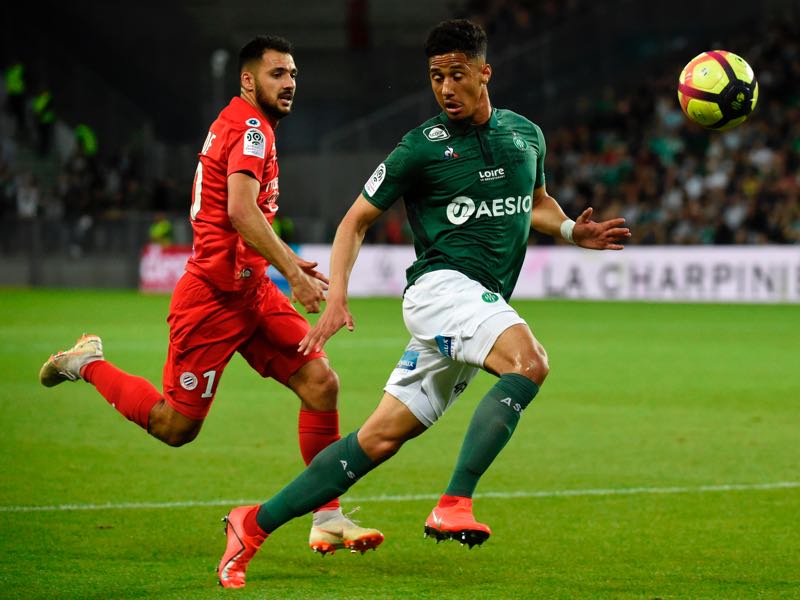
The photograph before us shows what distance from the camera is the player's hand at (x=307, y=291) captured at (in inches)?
236

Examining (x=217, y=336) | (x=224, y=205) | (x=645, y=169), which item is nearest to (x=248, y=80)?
(x=224, y=205)

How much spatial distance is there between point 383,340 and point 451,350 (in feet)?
43.9

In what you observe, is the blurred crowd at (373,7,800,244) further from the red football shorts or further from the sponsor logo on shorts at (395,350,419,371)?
the sponsor logo on shorts at (395,350,419,371)

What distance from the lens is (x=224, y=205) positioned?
6.66 metres

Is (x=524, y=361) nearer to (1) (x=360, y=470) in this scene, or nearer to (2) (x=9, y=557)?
(1) (x=360, y=470)

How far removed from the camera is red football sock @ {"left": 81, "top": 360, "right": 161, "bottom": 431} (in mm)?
7066

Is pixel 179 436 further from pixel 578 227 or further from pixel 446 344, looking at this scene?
pixel 578 227

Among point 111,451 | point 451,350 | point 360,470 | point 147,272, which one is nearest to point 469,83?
point 451,350

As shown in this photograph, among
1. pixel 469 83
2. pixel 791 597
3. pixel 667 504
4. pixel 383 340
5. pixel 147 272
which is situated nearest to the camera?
pixel 791 597

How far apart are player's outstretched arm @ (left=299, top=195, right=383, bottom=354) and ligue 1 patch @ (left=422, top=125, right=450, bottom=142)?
387mm

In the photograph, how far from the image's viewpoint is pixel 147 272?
33375 mm

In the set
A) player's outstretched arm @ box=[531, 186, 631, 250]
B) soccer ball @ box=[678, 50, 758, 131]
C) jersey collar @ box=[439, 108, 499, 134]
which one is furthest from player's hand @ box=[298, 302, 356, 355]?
soccer ball @ box=[678, 50, 758, 131]

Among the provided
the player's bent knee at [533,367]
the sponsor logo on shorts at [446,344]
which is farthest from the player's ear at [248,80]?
the player's bent knee at [533,367]

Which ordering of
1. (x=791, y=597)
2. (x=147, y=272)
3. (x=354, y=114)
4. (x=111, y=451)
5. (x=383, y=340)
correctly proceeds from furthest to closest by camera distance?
1. (x=354, y=114)
2. (x=147, y=272)
3. (x=383, y=340)
4. (x=111, y=451)
5. (x=791, y=597)
